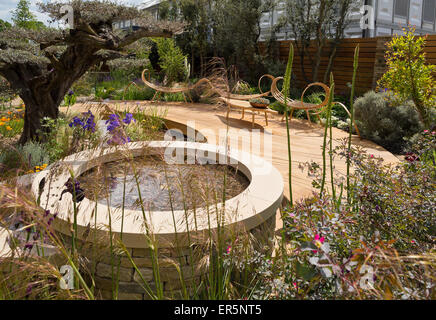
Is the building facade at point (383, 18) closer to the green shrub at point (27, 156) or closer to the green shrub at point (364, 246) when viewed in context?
the green shrub at point (27, 156)

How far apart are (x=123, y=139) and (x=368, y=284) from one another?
3.50 feet

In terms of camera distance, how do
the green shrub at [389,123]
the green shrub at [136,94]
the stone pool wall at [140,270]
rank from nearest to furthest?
1. the stone pool wall at [140,270]
2. the green shrub at [389,123]
3. the green shrub at [136,94]

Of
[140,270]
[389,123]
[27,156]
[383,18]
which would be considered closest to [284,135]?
[389,123]

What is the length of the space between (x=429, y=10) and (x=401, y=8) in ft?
5.04

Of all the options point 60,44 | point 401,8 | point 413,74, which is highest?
point 401,8

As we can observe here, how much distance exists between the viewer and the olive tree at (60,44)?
11.9 ft

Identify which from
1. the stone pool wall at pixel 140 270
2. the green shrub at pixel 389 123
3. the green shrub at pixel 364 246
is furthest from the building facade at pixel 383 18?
the stone pool wall at pixel 140 270

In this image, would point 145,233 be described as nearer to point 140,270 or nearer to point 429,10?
point 140,270

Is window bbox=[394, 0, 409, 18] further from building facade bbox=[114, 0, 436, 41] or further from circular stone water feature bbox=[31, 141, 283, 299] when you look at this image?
circular stone water feature bbox=[31, 141, 283, 299]

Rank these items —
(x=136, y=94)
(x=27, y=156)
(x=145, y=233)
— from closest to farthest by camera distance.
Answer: (x=145, y=233)
(x=27, y=156)
(x=136, y=94)

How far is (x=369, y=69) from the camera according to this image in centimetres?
862

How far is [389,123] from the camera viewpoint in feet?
17.4

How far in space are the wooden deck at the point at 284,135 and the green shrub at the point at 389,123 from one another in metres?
0.23

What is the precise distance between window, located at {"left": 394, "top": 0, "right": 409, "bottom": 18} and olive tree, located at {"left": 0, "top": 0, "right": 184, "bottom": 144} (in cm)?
827
